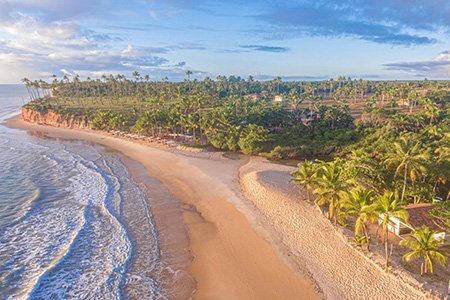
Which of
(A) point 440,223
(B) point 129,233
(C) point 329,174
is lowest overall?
(B) point 129,233

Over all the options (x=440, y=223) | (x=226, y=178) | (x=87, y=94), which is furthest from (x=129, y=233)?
(x=87, y=94)

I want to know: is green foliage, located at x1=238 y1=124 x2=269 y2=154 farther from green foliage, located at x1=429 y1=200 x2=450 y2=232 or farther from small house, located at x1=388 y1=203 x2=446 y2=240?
green foliage, located at x1=429 y1=200 x2=450 y2=232

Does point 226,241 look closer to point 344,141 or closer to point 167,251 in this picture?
point 167,251

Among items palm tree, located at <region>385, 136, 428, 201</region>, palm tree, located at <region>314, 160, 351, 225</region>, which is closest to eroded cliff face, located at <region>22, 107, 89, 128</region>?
palm tree, located at <region>314, 160, 351, 225</region>

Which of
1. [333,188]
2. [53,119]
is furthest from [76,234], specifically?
[53,119]

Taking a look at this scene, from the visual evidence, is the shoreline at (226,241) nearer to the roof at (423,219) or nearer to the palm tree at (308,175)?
the palm tree at (308,175)

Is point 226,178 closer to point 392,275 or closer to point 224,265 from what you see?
point 224,265
